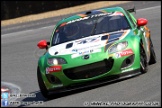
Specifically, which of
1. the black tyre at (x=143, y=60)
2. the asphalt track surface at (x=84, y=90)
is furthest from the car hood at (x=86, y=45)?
the asphalt track surface at (x=84, y=90)

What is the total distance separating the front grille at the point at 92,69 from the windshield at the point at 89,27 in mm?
1248

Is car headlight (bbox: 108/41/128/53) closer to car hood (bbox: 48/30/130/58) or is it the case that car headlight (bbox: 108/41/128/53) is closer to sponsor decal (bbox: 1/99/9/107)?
car hood (bbox: 48/30/130/58)

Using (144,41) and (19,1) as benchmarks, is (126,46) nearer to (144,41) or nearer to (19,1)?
(144,41)

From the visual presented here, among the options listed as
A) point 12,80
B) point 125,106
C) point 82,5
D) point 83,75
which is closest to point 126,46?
point 83,75

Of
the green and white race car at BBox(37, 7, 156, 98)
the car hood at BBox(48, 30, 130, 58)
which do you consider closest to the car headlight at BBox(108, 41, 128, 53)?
the green and white race car at BBox(37, 7, 156, 98)

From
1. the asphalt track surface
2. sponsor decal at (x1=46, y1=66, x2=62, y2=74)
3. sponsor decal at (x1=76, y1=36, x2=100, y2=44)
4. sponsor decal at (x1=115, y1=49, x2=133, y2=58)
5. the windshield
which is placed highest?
the windshield

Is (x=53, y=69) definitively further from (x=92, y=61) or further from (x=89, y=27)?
(x=89, y=27)

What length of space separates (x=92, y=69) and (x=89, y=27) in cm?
158

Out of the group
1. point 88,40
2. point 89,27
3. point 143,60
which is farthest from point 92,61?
point 89,27

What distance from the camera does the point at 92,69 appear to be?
870 centimetres

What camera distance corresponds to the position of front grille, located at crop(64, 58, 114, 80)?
8695mm

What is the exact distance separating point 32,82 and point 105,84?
2637 mm

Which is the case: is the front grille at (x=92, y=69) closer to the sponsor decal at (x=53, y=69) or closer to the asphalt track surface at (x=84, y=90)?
the sponsor decal at (x=53, y=69)

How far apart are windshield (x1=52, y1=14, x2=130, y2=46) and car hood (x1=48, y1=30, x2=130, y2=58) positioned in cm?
27
